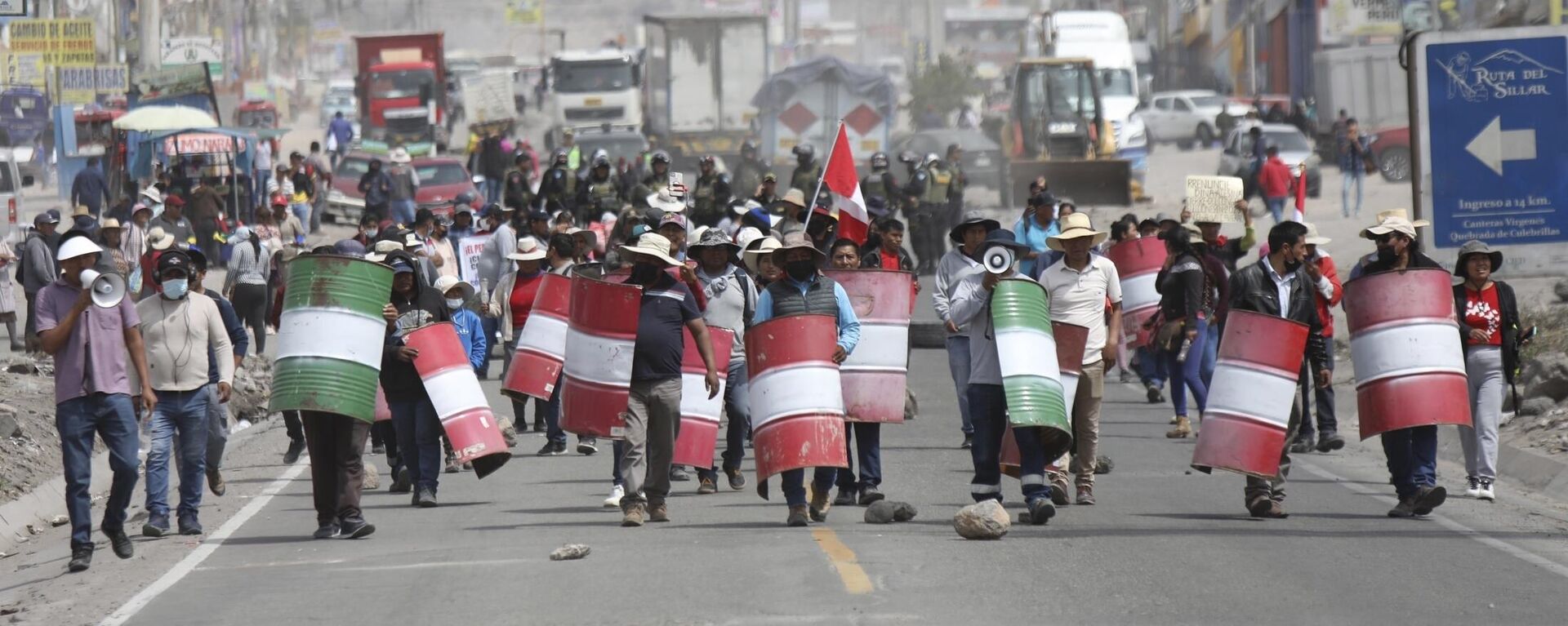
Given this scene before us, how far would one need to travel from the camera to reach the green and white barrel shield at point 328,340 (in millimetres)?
11109

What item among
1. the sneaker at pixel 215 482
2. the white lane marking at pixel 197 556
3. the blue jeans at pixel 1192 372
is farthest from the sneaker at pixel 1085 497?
the sneaker at pixel 215 482

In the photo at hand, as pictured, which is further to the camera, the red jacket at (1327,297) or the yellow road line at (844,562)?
the red jacket at (1327,297)

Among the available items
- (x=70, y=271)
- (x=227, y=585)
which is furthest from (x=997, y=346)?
(x=70, y=271)

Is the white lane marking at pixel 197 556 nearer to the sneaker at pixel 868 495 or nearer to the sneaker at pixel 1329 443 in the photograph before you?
the sneaker at pixel 868 495

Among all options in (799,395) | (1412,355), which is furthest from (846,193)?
(1412,355)

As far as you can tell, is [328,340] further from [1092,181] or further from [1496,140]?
[1092,181]

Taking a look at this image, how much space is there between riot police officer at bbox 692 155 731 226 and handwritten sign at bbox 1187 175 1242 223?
8.27 metres

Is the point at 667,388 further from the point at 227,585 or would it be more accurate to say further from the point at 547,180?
the point at 547,180

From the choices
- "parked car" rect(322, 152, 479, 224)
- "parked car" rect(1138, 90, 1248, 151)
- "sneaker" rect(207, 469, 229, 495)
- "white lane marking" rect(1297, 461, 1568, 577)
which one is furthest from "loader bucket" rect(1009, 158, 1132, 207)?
"sneaker" rect(207, 469, 229, 495)

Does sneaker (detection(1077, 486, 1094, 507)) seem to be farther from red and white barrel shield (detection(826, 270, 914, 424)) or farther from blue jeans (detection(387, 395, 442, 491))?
blue jeans (detection(387, 395, 442, 491))

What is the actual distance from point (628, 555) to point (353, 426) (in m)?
2.27

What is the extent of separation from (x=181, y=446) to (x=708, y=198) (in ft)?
46.8

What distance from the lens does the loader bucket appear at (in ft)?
125

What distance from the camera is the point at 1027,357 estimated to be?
1068cm
